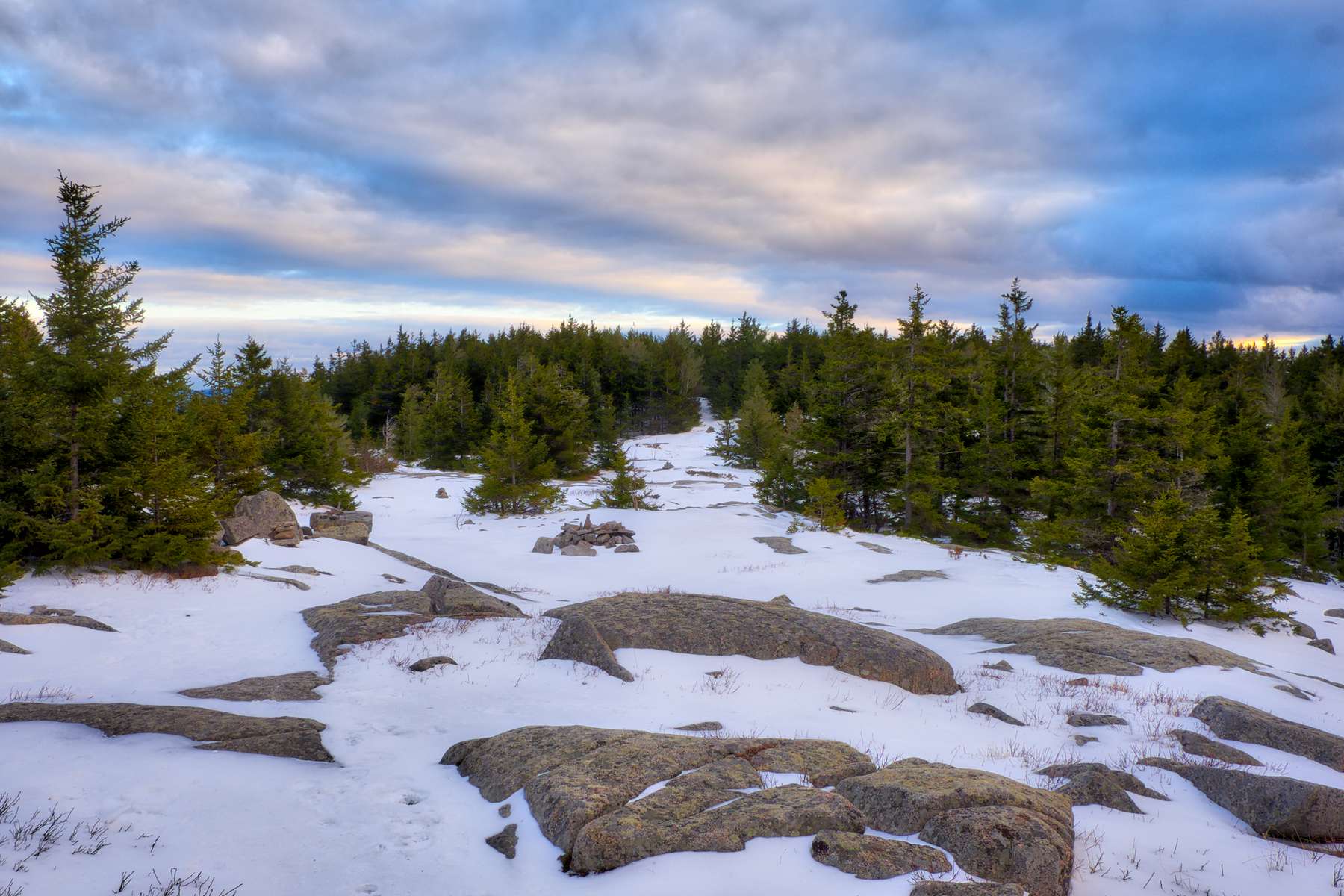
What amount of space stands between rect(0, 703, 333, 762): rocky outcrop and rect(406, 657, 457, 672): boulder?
8.11 ft

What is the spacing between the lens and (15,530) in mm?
12133

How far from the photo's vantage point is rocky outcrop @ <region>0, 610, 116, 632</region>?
377 inches

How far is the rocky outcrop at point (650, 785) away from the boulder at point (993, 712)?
3525 mm

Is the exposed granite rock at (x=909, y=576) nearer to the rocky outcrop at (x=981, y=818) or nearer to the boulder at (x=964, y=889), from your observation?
the rocky outcrop at (x=981, y=818)

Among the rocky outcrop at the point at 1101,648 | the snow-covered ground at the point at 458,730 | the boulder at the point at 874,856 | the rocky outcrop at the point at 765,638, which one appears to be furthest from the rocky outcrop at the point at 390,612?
the rocky outcrop at the point at 1101,648

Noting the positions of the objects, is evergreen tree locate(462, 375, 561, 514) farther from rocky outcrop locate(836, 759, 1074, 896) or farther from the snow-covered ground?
rocky outcrop locate(836, 759, 1074, 896)

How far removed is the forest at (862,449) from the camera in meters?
13.2

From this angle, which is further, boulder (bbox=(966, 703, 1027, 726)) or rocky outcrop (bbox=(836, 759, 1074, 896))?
boulder (bbox=(966, 703, 1027, 726))

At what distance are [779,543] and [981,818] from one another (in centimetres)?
1967

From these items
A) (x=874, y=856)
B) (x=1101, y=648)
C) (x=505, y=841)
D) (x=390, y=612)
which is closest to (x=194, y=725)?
(x=505, y=841)

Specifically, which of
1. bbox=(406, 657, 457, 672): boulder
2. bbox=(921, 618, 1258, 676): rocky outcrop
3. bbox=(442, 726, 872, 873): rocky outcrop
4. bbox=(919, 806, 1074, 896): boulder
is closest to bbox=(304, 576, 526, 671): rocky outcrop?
bbox=(406, 657, 457, 672): boulder

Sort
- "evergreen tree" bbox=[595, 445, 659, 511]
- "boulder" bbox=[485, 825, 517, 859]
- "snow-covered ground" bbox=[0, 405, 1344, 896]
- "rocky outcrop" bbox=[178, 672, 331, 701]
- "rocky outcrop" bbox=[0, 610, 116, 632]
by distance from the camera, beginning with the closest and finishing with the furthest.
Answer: "snow-covered ground" bbox=[0, 405, 1344, 896] → "boulder" bbox=[485, 825, 517, 859] → "rocky outcrop" bbox=[178, 672, 331, 701] → "rocky outcrop" bbox=[0, 610, 116, 632] → "evergreen tree" bbox=[595, 445, 659, 511]

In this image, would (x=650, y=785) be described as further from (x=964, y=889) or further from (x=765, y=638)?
(x=765, y=638)

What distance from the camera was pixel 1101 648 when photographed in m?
12.4
